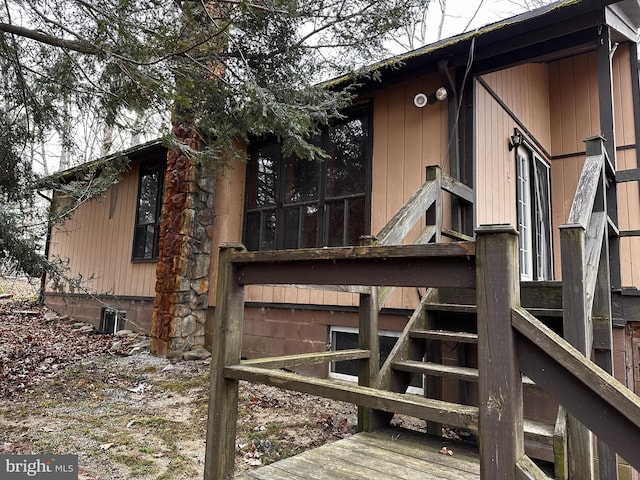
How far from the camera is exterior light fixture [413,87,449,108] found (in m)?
Result: 4.43

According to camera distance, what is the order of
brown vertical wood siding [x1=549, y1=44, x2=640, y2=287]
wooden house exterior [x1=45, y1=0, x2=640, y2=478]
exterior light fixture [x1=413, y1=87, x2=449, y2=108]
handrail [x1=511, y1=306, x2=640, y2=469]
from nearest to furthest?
handrail [x1=511, y1=306, x2=640, y2=469], wooden house exterior [x1=45, y1=0, x2=640, y2=478], exterior light fixture [x1=413, y1=87, x2=449, y2=108], brown vertical wood siding [x1=549, y1=44, x2=640, y2=287]

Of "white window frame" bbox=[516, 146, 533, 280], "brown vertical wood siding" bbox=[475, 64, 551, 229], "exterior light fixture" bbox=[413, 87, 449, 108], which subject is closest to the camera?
"exterior light fixture" bbox=[413, 87, 449, 108]

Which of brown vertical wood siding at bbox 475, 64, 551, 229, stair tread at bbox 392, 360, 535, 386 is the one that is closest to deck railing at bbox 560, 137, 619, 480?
stair tread at bbox 392, 360, 535, 386

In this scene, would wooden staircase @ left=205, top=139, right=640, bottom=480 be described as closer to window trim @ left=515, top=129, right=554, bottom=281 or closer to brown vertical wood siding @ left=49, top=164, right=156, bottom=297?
window trim @ left=515, top=129, right=554, bottom=281

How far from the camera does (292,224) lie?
5.67 meters

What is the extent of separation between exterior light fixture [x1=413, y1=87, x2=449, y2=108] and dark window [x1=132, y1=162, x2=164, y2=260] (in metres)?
5.16

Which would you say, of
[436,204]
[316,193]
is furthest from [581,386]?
[316,193]

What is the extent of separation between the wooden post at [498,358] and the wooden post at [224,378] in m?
1.09

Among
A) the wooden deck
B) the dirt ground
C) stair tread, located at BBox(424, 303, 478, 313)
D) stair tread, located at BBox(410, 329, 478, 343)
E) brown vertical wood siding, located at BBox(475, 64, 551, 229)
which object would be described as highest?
brown vertical wood siding, located at BBox(475, 64, 551, 229)

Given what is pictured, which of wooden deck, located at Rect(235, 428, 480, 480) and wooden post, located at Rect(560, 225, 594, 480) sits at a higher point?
wooden post, located at Rect(560, 225, 594, 480)

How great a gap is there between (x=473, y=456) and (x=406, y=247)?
147 cm

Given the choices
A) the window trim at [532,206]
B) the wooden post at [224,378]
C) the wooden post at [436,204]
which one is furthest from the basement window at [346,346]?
the wooden post at [224,378]

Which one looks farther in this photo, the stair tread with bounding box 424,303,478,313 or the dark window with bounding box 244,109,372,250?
the dark window with bounding box 244,109,372,250

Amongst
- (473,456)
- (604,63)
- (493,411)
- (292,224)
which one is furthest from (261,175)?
(493,411)
